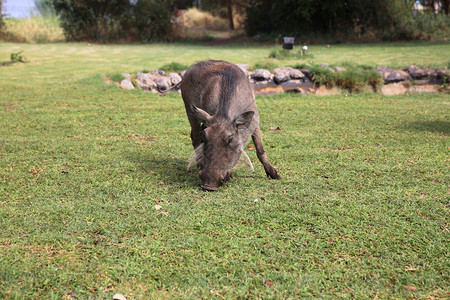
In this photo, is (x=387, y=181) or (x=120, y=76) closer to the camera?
(x=387, y=181)

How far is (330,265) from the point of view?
109 inches

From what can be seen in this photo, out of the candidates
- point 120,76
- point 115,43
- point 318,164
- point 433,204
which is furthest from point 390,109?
point 115,43

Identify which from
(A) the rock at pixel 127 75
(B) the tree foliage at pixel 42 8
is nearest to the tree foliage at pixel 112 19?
(B) the tree foliage at pixel 42 8

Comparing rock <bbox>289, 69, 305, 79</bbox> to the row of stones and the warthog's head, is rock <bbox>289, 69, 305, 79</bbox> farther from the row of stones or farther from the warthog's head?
the warthog's head

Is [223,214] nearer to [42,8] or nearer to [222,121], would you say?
[222,121]

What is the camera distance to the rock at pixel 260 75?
11273 millimetres

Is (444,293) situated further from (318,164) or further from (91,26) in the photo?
(91,26)

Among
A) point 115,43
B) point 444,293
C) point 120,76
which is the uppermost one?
point 115,43

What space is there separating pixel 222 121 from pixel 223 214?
0.86 meters

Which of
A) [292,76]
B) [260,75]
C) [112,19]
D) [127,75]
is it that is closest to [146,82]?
[127,75]

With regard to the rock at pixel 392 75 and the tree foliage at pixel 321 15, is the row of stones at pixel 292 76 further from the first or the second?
the tree foliage at pixel 321 15

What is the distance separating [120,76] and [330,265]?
30.8ft

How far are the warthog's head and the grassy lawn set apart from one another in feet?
0.80

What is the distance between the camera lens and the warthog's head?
366 cm
